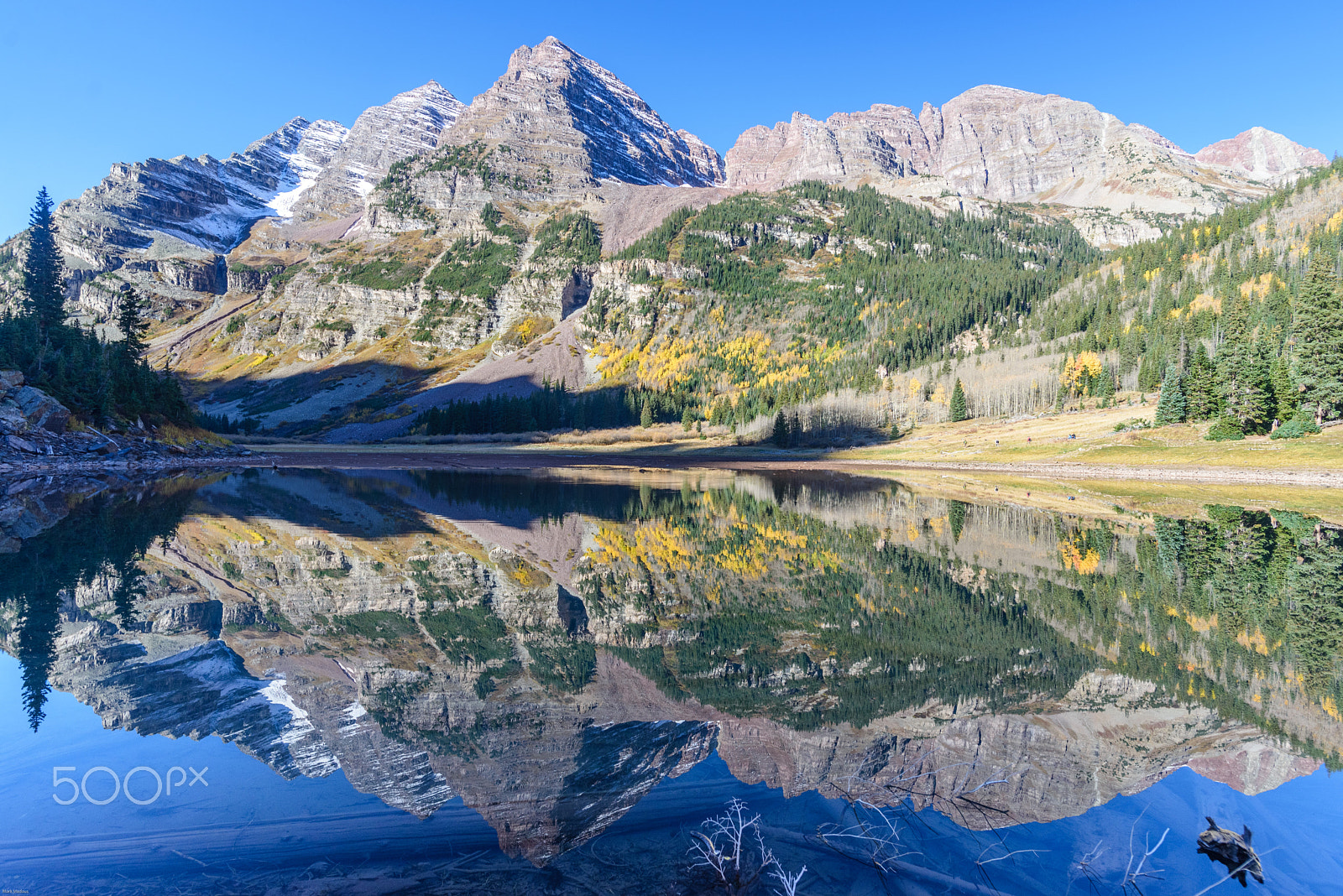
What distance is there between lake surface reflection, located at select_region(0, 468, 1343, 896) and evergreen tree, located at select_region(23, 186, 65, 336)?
6478 cm

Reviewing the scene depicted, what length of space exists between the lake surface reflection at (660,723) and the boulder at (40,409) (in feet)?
123

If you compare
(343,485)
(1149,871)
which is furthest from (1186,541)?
(343,485)

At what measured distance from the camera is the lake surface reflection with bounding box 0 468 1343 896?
5.48 m

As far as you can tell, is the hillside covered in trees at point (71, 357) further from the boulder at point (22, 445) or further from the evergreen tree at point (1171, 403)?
the evergreen tree at point (1171, 403)

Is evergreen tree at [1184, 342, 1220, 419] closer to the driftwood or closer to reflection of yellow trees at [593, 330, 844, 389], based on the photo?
the driftwood

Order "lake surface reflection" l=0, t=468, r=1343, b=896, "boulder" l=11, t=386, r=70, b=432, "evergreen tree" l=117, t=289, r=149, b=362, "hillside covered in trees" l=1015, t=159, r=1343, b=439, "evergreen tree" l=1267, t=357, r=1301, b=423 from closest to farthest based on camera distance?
"lake surface reflection" l=0, t=468, r=1343, b=896
"boulder" l=11, t=386, r=70, b=432
"evergreen tree" l=1267, t=357, r=1301, b=423
"hillside covered in trees" l=1015, t=159, r=1343, b=439
"evergreen tree" l=117, t=289, r=149, b=362

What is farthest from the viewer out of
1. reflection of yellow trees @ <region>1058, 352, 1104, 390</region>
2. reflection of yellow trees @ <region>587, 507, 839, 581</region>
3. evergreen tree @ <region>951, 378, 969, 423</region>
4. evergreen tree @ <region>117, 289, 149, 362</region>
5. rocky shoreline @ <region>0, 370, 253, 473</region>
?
evergreen tree @ <region>951, 378, 969, 423</region>

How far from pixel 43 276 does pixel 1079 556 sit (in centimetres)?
9780

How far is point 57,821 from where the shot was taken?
5914mm

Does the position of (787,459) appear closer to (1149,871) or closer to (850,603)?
(850,603)

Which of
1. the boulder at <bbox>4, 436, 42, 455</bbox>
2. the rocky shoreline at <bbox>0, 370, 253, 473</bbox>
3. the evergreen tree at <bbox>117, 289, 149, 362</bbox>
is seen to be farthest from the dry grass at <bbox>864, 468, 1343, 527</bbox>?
the evergreen tree at <bbox>117, 289, 149, 362</bbox>

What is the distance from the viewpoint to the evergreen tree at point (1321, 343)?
1831 inches

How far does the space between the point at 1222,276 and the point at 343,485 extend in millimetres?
148716

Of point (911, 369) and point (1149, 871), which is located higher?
point (911, 369)
